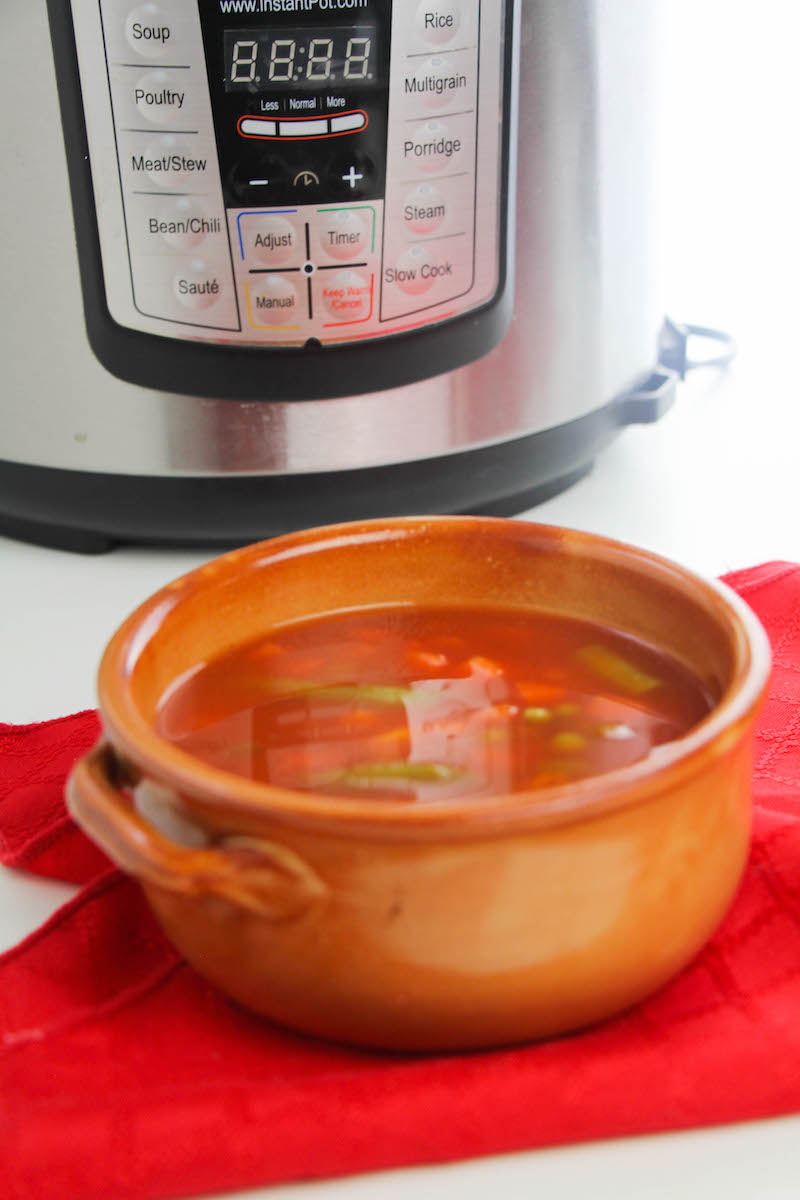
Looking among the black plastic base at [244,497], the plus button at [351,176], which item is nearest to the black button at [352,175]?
the plus button at [351,176]

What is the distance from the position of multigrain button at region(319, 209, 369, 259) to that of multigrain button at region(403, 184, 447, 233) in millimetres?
23

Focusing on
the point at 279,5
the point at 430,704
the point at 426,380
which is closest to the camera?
the point at 430,704

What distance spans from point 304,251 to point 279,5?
0.11 m

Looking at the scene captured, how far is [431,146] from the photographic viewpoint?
25.7 inches

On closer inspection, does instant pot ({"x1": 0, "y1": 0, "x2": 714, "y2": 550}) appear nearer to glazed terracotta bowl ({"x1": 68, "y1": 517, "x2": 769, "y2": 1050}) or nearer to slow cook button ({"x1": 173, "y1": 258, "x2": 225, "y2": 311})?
slow cook button ({"x1": 173, "y1": 258, "x2": 225, "y2": 311})

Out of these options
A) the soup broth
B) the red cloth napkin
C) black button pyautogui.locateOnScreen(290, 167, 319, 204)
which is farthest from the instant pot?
the red cloth napkin

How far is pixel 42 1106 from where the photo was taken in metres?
0.37

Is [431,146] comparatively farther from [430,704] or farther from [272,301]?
[430,704]

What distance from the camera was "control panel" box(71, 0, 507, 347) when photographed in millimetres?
608

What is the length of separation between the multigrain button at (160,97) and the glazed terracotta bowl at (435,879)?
32 centimetres

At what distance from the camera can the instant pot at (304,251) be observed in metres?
0.62

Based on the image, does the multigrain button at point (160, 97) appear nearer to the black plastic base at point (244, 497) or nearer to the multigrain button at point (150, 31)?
the multigrain button at point (150, 31)

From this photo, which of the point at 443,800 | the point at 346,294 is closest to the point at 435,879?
the point at 443,800

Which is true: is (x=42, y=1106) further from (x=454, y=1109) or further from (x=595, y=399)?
(x=595, y=399)
